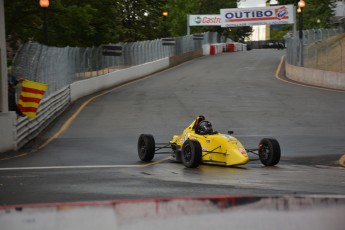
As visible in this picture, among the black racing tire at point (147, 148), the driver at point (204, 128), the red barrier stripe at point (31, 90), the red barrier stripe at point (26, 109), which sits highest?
the red barrier stripe at point (31, 90)

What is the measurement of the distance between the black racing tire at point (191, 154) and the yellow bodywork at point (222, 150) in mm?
355

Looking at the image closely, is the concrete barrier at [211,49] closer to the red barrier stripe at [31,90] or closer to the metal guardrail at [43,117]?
the metal guardrail at [43,117]

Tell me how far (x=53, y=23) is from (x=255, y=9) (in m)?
29.3

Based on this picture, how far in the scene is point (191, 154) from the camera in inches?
572

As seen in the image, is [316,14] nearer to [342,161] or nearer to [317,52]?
[317,52]

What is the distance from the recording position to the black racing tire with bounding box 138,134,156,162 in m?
16.0

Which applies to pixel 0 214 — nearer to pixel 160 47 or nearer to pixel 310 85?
pixel 310 85

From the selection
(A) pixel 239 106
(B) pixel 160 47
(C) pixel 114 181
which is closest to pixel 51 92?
(A) pixel 239 106

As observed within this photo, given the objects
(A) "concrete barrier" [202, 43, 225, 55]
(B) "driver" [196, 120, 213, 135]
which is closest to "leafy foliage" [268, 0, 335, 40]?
(A) "concrete barrier" [202, 43, 225, 55]

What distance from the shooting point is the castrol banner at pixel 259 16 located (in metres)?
60.2

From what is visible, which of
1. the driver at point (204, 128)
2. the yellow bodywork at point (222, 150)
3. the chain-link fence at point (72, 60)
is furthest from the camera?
the chain-link fence at point (72, 60)

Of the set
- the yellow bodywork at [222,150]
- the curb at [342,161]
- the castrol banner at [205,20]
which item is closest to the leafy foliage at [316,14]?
the castrol banner at [205,20]

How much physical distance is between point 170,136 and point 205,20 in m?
61.4

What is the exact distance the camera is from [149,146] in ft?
52.4
